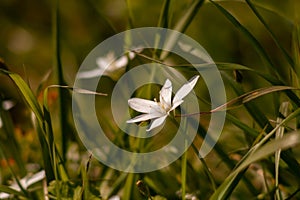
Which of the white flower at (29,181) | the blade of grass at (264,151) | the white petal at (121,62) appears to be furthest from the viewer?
the white petal at (121,62)

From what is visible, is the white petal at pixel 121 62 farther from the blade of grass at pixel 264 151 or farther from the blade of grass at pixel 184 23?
the blade of grass at pixel 264 151

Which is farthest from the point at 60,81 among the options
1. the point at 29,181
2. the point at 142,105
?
the point at 142,105

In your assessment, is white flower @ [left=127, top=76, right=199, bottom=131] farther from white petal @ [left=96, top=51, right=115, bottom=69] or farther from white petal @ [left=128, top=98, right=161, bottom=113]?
white petal @ [left=96, top=51, right=115, bottom=69]

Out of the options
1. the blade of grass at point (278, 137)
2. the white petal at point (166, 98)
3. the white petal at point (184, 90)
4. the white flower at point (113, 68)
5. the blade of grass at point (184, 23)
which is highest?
the blade of grass at point (184, 23)

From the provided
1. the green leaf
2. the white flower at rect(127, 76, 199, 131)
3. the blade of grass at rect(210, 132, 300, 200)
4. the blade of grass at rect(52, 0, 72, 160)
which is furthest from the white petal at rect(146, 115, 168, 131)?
the blade of grass at rect(52, 0, 72, 160)

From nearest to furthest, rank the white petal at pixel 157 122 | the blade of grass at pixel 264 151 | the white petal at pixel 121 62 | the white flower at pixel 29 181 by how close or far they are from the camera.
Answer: the blade of grass at pixel 264 151 → the white petal at pixel 157 122 → the white flower at pixel 29 181 → the white petal at pixel 121 62

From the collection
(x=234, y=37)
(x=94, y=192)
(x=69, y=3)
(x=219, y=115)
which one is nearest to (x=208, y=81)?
(x=219, y=115)

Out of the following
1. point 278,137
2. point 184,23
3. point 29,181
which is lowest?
point 29,181

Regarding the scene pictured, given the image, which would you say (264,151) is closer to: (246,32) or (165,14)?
(246,32)

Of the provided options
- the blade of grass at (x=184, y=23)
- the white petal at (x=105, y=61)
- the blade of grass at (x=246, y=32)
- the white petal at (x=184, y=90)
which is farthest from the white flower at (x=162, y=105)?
the white petal at (x=105, y=61)
